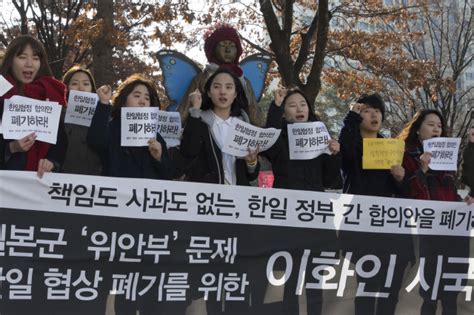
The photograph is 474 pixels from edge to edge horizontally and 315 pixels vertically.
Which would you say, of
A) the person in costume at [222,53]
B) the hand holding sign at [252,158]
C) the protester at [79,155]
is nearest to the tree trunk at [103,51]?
the person in costume at [222,53]

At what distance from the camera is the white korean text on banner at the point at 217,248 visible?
12.0 feet

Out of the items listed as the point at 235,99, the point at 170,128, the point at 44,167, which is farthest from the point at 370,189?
the point at 44,167

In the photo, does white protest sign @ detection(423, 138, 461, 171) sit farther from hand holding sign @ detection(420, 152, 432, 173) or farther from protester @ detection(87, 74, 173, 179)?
protester @ detection(87, 74, 173, 179)

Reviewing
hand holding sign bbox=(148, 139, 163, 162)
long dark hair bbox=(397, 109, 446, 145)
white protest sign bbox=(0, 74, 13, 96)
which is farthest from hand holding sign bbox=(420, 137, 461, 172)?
white protest sign bbox=(0, 74, 13, 96)

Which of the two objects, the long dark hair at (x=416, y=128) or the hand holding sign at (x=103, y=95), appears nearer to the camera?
the hand holding sign at (x=103, y=95)

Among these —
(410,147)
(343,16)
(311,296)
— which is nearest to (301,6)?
(343,16)

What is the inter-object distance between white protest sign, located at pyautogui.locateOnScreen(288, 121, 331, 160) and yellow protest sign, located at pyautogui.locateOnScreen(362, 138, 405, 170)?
1.08 ft

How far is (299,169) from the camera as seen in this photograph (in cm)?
446

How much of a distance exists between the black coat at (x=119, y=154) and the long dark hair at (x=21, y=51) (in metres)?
0.51

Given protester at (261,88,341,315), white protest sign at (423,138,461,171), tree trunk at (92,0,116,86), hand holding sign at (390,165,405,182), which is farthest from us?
tree trunk at (92,0,116,86)

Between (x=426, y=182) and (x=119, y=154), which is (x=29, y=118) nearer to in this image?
(x=119, y=154)

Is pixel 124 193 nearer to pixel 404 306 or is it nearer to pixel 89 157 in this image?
pixel 89 157

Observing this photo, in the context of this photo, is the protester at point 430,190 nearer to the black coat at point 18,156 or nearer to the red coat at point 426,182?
the red coat at point 426,182

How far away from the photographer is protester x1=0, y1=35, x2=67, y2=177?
12.9 feet
